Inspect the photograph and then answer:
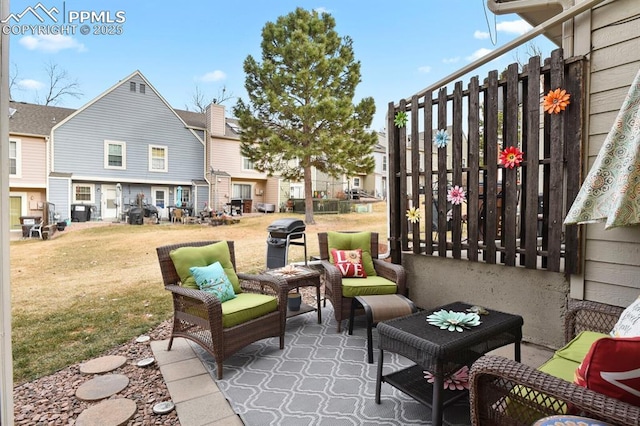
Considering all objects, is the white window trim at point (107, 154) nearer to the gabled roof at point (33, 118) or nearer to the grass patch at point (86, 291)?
the gabled roof at point (33, 118)

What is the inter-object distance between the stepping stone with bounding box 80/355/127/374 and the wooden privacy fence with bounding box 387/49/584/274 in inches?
123

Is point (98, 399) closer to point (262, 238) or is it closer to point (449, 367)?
point (449, 367)

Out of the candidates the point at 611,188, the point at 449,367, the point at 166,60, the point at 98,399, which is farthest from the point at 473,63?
the point at 166,60

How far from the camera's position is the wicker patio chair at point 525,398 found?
121cm

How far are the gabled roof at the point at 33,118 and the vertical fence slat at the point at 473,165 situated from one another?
1585 cm

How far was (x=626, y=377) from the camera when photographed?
123cm

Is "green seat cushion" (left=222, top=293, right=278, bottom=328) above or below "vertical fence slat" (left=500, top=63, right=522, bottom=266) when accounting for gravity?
below

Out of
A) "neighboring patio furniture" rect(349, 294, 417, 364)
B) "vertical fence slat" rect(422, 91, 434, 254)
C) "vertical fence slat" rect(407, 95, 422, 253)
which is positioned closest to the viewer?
"neighboring patio furniture" rect(349, 294, 417, 364)

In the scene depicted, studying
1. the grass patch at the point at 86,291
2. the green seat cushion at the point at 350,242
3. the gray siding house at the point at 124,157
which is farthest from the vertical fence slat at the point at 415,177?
the gray siding house at the point at 124,157

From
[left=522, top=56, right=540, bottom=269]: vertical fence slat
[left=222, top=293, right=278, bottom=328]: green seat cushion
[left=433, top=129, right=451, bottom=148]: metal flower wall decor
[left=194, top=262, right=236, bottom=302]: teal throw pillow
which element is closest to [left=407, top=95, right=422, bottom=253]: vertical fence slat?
[left=433, top=129, right=451, bottom=148]: metal flower wall decor

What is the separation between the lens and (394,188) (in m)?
4.37

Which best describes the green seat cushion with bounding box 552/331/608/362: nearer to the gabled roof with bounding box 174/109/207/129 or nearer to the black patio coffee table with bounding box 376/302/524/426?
the black patio coffee table with bounding box 376/302/524/426

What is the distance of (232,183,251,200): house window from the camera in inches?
762

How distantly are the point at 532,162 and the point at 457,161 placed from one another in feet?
2.38
